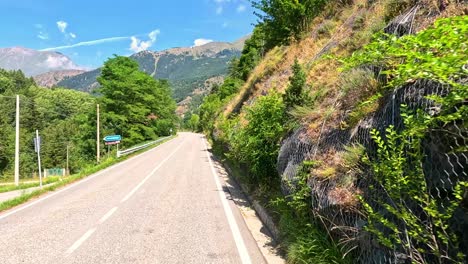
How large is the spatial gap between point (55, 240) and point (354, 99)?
6.20 metres

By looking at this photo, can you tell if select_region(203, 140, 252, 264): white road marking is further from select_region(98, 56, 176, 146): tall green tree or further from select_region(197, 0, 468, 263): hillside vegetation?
select_region(98, 56, 176, 146): tall green tree

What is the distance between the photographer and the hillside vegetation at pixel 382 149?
8.73ft

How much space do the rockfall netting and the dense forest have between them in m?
→ 36.4

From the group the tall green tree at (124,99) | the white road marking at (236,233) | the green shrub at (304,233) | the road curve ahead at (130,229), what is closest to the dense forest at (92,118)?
the tall green tree at (124,99)

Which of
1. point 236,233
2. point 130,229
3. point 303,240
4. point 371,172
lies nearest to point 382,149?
point 371,172

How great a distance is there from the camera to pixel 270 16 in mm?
18891

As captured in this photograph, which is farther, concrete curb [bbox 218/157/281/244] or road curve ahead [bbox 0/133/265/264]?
concrete curb [bbox 218/157/281/244]

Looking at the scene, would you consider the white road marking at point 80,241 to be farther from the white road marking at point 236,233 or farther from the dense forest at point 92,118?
the dense forest at point 92,118

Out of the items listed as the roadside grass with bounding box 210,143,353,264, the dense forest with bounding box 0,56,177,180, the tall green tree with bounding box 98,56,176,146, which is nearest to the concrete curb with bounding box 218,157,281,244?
the roadside grass with bounding box 210,143,353,264

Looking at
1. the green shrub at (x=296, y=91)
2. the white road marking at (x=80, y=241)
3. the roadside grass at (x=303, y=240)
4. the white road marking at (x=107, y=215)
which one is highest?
the green shrub at (x=296, y=91)

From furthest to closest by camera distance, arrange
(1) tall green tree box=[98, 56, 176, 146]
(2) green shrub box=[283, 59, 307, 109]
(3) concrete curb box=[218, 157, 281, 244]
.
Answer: (1) tall green tree box=[98, 56, 176, 146]
(2) green shrub box=[283, 59, 307, 109]
(3) concrete curb box=[218, 157, 281, 244]

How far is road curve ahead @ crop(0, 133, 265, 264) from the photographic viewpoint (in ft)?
18.9

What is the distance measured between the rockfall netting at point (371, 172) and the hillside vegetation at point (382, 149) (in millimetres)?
12

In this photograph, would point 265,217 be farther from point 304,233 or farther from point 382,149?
point 382,149
